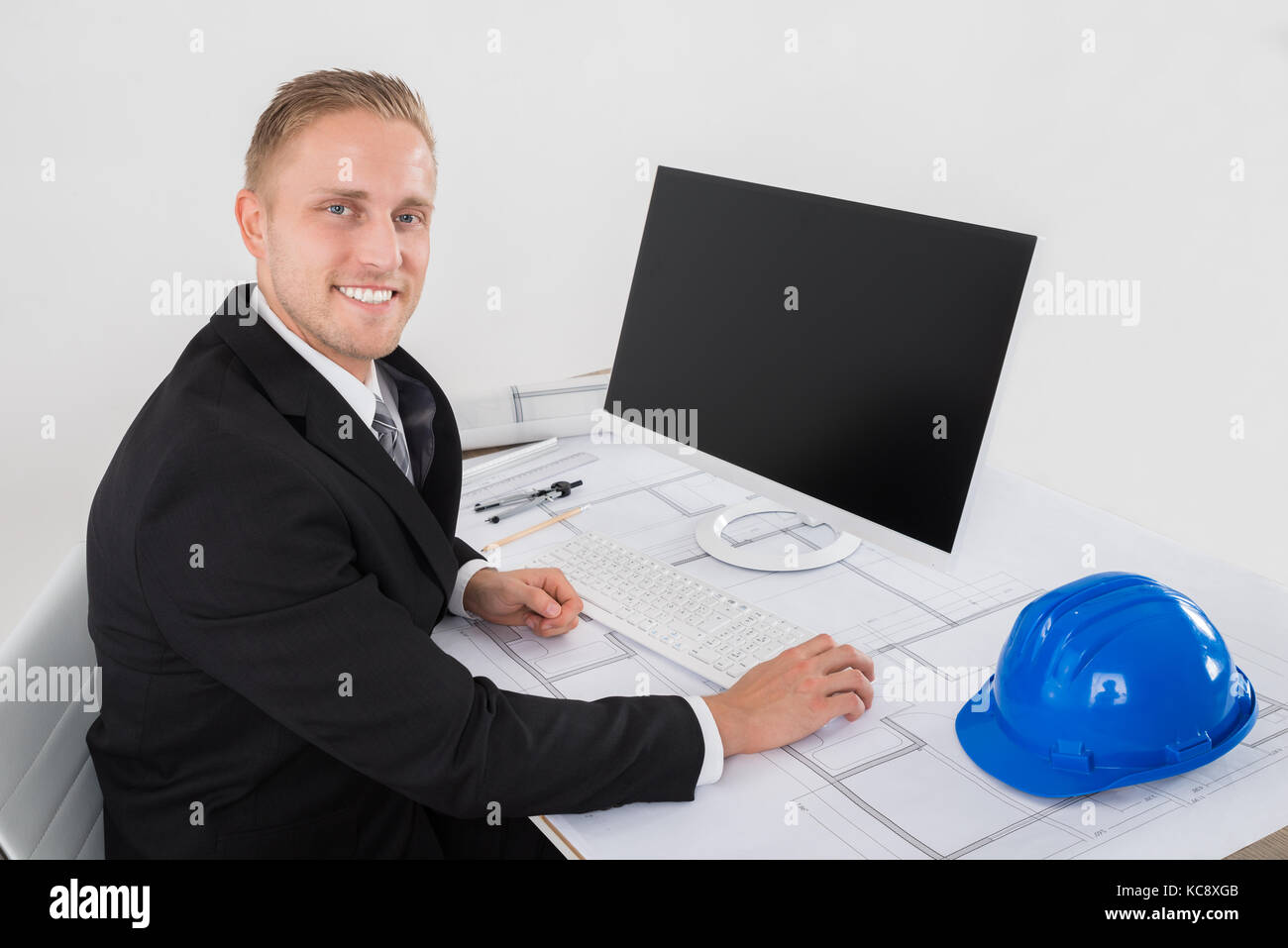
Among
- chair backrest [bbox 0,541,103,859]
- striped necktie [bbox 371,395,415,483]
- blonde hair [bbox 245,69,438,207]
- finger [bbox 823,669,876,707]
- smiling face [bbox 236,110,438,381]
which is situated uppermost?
blonde hair [bbox 245,69,438,207]

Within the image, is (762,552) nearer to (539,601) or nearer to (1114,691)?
(539,601)

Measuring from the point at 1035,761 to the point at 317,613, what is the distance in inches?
29.1

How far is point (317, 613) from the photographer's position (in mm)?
1103

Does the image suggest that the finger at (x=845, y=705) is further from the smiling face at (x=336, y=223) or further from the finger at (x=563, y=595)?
the smiling face at (x=336, y=223)

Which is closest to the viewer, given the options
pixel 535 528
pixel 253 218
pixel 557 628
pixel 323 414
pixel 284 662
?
pixel 284 662

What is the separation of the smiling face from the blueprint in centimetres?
44

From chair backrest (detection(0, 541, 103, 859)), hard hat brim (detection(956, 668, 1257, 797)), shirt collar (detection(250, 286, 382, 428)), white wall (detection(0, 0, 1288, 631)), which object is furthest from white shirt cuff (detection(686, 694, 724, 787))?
→ white wall (detection(0, 0, 1288, 631))

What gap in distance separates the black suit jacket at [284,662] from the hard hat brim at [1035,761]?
303mm

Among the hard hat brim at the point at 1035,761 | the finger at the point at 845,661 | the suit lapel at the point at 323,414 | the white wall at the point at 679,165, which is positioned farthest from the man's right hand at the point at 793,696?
the white wall at the point at 679,165

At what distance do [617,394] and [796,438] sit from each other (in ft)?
1.18

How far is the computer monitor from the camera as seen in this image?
1.40 meters

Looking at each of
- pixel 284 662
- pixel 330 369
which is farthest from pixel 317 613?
pixel 330 369

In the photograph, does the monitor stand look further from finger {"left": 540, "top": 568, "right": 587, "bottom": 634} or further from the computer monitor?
finger {"left": 540, "top": 568, "right": 587, "bottom": 634}

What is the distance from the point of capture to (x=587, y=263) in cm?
297
